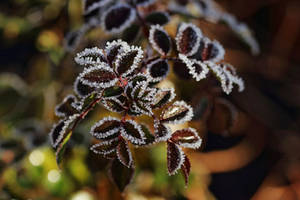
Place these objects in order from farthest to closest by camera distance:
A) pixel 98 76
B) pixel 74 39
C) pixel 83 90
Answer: pixel 74 39 → pixel 83 90 → pixel 98 76

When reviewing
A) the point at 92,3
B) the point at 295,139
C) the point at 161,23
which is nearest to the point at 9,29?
the point at 92,3

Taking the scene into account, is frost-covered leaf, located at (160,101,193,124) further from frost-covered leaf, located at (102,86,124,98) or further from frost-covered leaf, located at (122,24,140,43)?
frost-covered leaf, located at (122,24,140,43)

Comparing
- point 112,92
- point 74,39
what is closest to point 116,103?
point 112,92

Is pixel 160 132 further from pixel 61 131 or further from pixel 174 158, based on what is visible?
pixel 61 131

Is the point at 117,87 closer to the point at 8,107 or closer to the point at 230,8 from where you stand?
the point at 8,107

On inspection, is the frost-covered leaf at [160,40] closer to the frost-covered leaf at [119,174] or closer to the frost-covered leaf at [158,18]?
the frost-covered leaf at [158,18]
